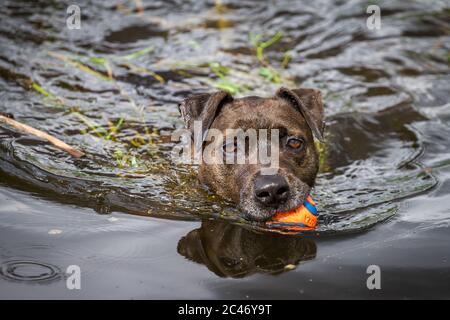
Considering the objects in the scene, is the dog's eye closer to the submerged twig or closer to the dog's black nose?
the dog's black nose

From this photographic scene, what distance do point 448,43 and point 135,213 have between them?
299 inches

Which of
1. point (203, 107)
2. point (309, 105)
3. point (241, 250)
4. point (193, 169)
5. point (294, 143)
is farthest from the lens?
point (193, 169)

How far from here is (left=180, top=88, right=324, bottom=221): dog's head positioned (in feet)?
19.1

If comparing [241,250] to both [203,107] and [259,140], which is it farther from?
[203,107]

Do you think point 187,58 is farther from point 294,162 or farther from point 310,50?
point 294,162

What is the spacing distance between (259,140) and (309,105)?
974 millimetres

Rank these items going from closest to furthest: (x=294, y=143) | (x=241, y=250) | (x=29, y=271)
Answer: (x=29, y=271), (x=241, y=250), (x=294, y=143)

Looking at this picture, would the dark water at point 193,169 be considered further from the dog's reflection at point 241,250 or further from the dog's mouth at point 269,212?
the dog's mouth at point 269,212

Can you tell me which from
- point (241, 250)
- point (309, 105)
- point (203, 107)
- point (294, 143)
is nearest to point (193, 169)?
point (203, 107)

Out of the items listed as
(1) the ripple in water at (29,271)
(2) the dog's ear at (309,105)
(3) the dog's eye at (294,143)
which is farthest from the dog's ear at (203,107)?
(1) the ripple in water at (29,271)

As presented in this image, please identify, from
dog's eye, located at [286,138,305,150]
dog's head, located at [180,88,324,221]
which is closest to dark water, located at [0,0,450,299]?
dog's head, located at [180,88,324,221]

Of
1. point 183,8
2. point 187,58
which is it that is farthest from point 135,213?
point 183,8

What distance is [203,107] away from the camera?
6984mm

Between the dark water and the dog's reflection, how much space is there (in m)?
0.02
